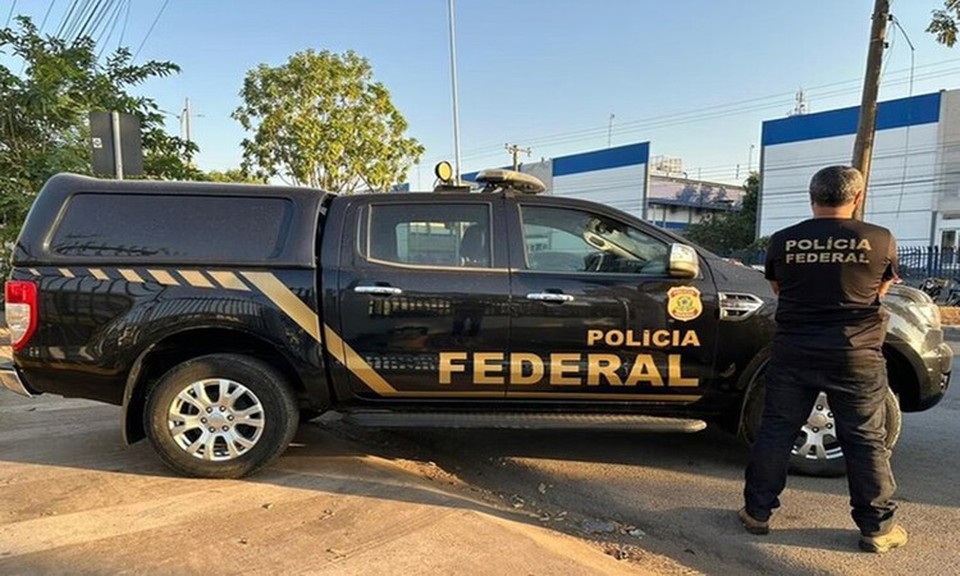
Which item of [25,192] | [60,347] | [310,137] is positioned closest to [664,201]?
[310,137]

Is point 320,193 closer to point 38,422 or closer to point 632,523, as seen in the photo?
point 632,523

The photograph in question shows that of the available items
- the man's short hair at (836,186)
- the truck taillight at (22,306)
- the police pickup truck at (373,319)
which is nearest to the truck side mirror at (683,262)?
the police pickup truck at (373,319)

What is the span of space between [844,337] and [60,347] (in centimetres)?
426

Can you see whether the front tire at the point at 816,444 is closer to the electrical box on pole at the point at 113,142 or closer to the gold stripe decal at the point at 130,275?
the gold stripe decal at the point at 130,275

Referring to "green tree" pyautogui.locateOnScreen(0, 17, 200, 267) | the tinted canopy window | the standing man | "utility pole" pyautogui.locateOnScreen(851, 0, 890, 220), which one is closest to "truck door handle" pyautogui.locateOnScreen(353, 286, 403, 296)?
the tinted canopy window

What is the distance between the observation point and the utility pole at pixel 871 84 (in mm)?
10172

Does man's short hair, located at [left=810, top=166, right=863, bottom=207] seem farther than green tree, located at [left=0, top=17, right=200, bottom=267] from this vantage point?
No

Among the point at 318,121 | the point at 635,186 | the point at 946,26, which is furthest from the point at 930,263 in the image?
the point at 635,186

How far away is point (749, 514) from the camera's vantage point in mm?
3266

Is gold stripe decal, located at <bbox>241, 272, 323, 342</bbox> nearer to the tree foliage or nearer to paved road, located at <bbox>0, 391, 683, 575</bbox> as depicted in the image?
paved road, located at <bbox>0, 391, 683, 575</bbox>

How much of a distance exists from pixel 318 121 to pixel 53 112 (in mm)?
11591

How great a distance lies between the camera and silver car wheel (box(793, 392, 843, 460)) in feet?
13.0

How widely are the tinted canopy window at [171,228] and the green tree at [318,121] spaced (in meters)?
15.4

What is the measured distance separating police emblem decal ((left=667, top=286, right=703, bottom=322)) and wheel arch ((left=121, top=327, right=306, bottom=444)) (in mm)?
2273
